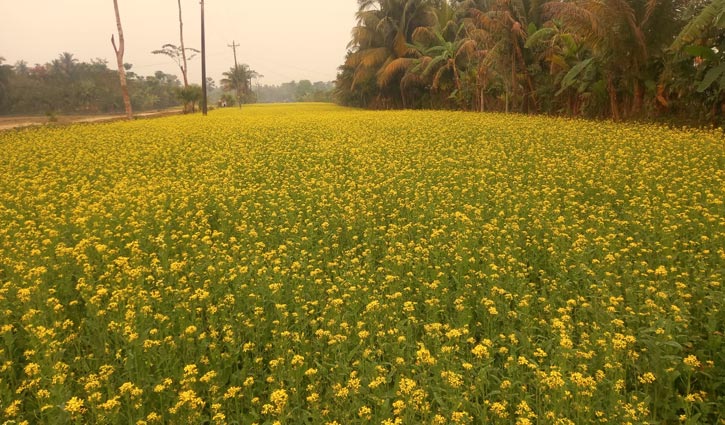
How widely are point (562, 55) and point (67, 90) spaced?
6109 cm

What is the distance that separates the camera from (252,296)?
13.1 ft

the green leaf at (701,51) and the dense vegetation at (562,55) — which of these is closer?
the green leaf at (701,51)

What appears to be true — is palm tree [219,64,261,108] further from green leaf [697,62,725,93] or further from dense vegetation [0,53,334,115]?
green leaf [697,62,725,93]

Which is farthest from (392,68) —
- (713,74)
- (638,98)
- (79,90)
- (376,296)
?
(79,90)

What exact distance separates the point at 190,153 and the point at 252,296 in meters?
9.76

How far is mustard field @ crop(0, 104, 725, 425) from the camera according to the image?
2.93 metres

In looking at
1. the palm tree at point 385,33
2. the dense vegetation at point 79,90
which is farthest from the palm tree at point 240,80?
the palm tree at point 385,33

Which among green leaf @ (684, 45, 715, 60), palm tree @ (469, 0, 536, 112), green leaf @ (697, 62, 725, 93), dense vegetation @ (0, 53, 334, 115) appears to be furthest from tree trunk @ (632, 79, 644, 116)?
dense vegetation @ (0, 53, 334, 115)

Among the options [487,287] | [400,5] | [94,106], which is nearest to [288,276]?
[487,287]

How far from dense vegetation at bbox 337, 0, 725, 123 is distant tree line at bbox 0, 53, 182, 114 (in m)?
19.7

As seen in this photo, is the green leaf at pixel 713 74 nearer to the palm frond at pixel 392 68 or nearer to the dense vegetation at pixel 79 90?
the palm frond at pixel 392 68

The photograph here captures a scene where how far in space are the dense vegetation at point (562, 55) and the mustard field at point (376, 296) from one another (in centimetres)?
493

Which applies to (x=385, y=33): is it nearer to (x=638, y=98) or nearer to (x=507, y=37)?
(x=507, y=37)

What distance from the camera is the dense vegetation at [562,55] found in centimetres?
1324
